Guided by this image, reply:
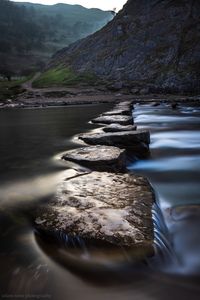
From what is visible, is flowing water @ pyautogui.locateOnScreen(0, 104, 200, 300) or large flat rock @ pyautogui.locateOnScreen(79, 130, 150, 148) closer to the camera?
flowing water @ pyautogui.locateOnScreen(0, 104, 200, 300)

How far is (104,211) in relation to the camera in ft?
12.5

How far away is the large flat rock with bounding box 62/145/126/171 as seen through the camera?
6.09m

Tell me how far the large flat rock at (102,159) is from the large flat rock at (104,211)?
1.10 m

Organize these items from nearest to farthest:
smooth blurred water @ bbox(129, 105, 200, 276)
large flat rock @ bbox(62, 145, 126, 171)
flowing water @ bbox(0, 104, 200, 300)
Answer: flowing water @ bbox(0, 104, 200, 300) < smooth blurred water @ bbox(129, 105, 200, 276) < large flat rock @ bbox(62, 145, 126, 171)

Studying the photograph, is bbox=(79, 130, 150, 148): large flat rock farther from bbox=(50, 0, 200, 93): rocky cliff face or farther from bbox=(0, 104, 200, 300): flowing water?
Answer: bbox=(50, 0, 200, 93): rocky cliff face

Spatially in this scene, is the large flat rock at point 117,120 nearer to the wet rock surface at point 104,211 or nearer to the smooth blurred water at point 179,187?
Result: the smooth blurred water at point 179,187

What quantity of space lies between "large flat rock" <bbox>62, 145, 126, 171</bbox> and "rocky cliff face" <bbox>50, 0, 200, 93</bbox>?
34371 mm

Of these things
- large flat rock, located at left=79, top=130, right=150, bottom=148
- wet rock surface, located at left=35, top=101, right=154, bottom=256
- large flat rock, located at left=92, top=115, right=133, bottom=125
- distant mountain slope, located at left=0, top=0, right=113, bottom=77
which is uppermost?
distant mountain slope, located at left=0, top=0, right=113, bottom=77

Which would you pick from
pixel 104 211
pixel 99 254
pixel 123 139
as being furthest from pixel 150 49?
pixel 99 254

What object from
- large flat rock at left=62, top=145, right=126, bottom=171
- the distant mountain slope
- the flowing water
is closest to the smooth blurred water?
the flowing water

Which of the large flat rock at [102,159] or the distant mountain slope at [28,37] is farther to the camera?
the distant mountain slope at [28,37]

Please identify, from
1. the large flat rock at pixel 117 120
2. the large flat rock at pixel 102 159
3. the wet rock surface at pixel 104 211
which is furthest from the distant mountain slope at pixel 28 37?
the wet rock surface at pixel 104 211

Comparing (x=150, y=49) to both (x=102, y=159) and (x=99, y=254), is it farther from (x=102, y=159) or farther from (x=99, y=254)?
(x=99, y=254)

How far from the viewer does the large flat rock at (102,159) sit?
6.09 metres
